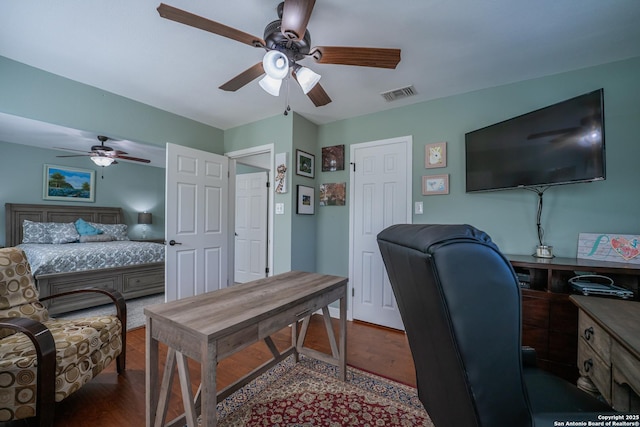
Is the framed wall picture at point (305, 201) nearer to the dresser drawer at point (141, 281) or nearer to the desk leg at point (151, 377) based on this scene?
the desk leg at point (151, 377)

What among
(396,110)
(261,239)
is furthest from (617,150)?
(261,239)

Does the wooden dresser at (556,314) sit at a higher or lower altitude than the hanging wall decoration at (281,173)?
lower

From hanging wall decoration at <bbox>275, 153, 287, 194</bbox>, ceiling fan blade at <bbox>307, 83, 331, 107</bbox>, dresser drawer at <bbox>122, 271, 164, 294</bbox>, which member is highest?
ceiling fan blade at <bbox>307, 83, 331, 107</bbox>

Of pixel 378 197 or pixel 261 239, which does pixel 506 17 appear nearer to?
pixel 378 197

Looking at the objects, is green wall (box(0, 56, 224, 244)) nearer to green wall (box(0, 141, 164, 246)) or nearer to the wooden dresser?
green wall (box(0, 141, 164, 246))

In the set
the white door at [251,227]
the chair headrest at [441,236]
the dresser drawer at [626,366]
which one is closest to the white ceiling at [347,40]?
the chair headrest at [441,236]

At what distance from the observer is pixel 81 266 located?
3.19 meters

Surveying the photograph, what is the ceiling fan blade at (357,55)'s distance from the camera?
56.4 inches

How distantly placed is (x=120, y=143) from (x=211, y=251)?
2.34m

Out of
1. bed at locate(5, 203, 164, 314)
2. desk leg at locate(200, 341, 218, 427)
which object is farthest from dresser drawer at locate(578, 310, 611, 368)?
bed at locate(5, 203, 164, 314)

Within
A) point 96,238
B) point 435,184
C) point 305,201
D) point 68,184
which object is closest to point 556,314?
point 435,184

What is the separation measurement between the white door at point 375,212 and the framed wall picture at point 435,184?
165 millimetres

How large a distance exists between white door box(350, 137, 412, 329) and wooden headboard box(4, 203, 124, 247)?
199 inches

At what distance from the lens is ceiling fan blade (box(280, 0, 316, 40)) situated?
3.76 feet
